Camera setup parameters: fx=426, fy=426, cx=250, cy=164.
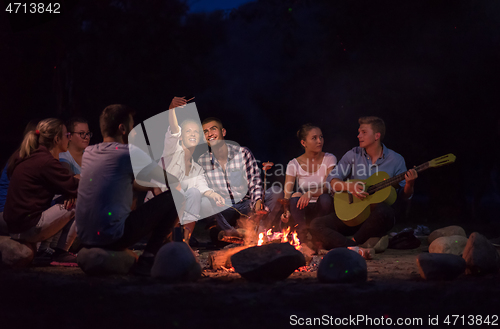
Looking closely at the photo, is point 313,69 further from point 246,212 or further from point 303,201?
point 246,212

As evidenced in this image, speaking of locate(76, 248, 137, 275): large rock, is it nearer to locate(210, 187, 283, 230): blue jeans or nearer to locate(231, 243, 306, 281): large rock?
locate(231, 243, 306, 281): large rock

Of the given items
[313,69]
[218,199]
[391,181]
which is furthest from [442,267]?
[313,69]

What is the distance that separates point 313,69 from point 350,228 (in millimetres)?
5308

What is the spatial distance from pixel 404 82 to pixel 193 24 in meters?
5.22

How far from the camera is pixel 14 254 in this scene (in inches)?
154

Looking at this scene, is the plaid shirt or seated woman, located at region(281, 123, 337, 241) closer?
seated woman, located at region(281, 123, 337, 241)

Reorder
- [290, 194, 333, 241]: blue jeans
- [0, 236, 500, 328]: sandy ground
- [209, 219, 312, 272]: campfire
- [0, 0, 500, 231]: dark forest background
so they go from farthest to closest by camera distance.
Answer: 1. [0, 0, 500, 231]: dark forest background
2. [290, 194, 333, 241]: blue jeans
3. [209, 219, 312, 272]: campfire
4. [0, 236, 500, 328]: sandy ground

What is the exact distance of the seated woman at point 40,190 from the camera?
3.96 m

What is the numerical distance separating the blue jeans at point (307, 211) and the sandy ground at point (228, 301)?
1919mm

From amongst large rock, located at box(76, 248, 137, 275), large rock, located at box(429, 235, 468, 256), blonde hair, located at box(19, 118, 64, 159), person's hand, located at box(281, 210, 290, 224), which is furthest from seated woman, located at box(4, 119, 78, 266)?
large rock, located at box(429, 235, 468, 256)

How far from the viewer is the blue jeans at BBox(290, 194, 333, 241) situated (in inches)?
211

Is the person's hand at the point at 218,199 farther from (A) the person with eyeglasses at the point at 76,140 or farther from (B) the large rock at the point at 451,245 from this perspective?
(B) the large rock at the point at 451,245

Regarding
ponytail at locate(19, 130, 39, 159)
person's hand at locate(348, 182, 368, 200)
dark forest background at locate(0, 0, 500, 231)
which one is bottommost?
person's hand at locate(348, 182, 368, 200)

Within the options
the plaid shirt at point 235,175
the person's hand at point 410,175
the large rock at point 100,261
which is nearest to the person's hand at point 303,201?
the plaid shirt at point 235,175
